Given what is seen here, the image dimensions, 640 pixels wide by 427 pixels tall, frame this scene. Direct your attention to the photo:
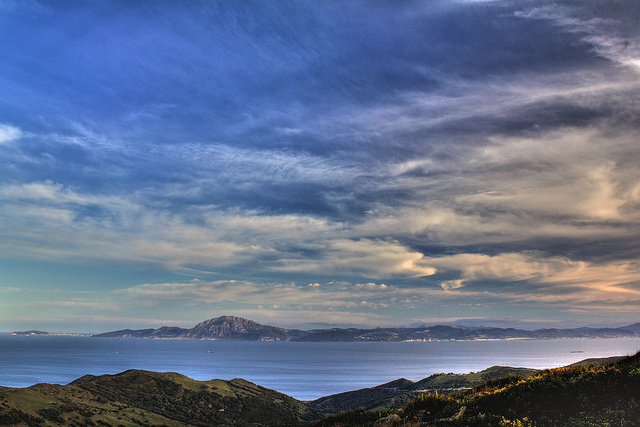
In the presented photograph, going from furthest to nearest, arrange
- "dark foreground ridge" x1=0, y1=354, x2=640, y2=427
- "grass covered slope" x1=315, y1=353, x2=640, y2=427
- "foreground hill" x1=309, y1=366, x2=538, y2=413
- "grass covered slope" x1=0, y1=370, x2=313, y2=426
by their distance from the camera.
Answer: "foreground hill" x1=309, y1=366, x2=538, y2=413
"grass covered slope" x1=0, y1=370, x2=313, y2=426
"dark foreground ridge" x1=0, y1=354, x2=640, y2=427
"grass covered slope" x1=315, y1=353, x2=640, y2=427

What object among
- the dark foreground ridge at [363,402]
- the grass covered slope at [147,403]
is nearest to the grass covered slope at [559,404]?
the dark foreground ridge at [363,402]

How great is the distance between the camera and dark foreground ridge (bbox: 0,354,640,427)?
1892 centimetres

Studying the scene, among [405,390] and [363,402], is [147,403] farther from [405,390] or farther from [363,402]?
[405,390]

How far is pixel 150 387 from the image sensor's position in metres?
124

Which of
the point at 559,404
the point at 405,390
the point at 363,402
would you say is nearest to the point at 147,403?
the point at 363,402

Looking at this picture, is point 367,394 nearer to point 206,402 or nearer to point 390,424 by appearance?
point 206,402

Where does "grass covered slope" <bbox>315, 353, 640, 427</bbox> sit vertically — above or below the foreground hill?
above

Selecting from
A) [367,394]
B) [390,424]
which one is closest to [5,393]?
[390,424]

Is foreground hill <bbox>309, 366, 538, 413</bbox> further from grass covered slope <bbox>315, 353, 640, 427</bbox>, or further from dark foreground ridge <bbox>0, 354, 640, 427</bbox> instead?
grass covered slope <bbox>315, 353, 640, 427</bbox>

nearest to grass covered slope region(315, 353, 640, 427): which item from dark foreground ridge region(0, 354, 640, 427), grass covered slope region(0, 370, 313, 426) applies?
dark foreground ridge region(0, 354, 640, 427)

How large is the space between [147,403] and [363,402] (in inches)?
2640

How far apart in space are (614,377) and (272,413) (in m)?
119

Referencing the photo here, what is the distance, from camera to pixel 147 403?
110688 mm

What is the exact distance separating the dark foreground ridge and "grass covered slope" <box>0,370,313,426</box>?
0.88 feet
